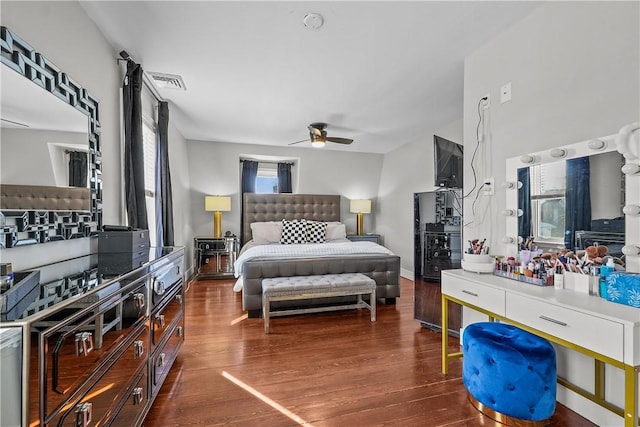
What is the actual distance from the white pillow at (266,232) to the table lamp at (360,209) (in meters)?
1.68

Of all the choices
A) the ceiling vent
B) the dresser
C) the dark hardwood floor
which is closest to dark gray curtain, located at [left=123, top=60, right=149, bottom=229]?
the ceiling vent

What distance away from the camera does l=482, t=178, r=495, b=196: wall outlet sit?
7.53ft

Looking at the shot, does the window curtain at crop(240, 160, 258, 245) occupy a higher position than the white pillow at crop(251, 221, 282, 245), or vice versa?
the window curtain at crop(240, 160, 258, 245)

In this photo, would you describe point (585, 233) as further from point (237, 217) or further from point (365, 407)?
point (237, 217)

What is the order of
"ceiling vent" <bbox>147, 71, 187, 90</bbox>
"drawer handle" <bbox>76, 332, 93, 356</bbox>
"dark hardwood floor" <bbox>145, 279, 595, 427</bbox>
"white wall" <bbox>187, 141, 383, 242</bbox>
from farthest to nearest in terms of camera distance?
1. "white wall" <bbox>187, 141, 383, 242</bbox>
2. "ceiling vent" <bbox>147, 71, 187, 90</bbox>
3. "dark hardwood floor" <bbox>145, 279, 595, 427</bbox>
4. "drawer handle" <bbox>76, 332, 93, 356</bbox>

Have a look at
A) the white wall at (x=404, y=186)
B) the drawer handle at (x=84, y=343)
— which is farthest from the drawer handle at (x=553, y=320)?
the white wall at (x=404, y=186)

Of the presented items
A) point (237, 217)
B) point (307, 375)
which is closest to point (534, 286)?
point (307, 375)

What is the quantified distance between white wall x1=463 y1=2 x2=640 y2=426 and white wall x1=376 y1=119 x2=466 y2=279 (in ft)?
6.08

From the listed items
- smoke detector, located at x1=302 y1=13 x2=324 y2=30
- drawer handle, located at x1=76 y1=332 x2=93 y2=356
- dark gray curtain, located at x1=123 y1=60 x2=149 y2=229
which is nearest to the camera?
drawer handle, located at x1=76 y1=332 x2=93 y2=356

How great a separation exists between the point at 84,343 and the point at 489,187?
8.72ft

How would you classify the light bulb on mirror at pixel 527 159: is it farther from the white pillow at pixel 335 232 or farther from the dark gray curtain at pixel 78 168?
the white pillow at pixel 335 232

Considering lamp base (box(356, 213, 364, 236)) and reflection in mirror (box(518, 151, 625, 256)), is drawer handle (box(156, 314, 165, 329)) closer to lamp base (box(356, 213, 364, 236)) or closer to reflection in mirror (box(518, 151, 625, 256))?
reflection in mirror (box(518, 151, 625, 256))

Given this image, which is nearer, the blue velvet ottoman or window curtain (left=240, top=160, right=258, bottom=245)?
the blue velvet ottoman

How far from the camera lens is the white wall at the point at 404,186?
4664 millimetres
